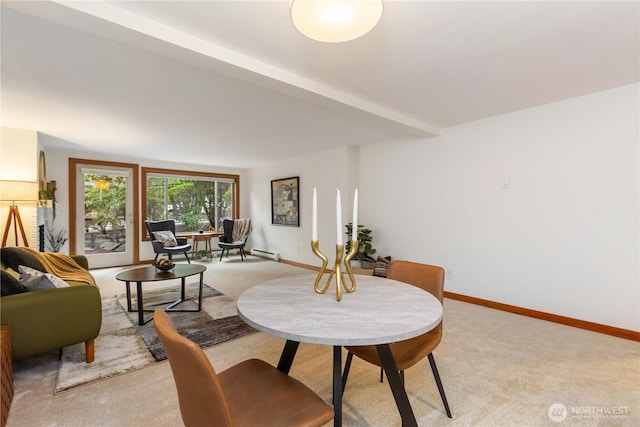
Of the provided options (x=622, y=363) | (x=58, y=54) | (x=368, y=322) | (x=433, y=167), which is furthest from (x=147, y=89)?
(x=622, y=363)

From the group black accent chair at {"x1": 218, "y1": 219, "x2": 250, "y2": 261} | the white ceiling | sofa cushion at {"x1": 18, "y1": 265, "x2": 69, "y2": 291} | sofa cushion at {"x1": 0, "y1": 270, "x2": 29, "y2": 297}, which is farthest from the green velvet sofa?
black accent chair at {"x1": 218, "y1": 219, "x2": 250, "y2": 261}

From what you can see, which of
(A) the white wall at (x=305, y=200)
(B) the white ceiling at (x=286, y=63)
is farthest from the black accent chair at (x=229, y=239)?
(B) the white ceiling at (x=286, y=63)

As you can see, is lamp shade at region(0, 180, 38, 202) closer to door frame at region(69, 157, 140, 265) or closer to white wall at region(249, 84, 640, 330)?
door frame at region(69, 157, 140, 265)

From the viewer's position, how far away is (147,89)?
8.36 ft

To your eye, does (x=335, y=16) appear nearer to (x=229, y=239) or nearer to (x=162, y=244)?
(x=162, y=244)

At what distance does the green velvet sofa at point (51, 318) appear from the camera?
179cm

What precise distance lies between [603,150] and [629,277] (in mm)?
1137

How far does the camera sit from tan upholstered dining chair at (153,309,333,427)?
30.6 inches

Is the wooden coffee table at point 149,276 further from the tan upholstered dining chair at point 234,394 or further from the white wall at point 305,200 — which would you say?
the white wall at point 305,200

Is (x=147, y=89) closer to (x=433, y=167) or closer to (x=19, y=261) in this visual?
(x=19, y=261)

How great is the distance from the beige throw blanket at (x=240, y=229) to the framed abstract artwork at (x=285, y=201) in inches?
25.2

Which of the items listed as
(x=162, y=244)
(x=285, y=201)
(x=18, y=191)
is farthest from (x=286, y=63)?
(x=162, y=244)

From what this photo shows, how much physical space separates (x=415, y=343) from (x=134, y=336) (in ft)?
7.73

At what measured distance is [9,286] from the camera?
189 cm
